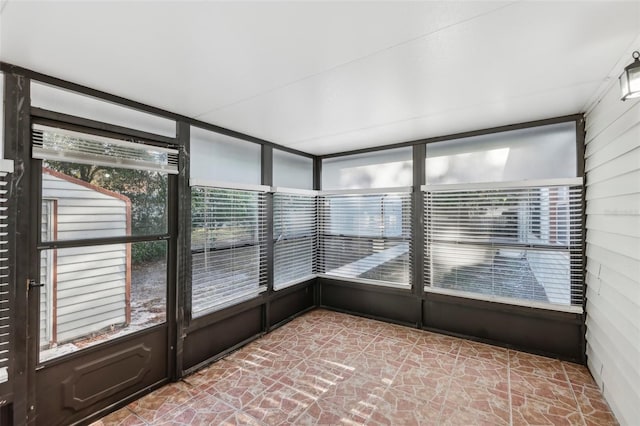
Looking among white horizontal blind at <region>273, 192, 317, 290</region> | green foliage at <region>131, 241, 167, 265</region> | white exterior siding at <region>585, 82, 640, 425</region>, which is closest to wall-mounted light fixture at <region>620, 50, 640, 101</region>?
white exterior siding at <region>585, 82, 640, 425</region>

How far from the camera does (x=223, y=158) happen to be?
10.6 feet

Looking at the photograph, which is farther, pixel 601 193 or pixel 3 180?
pixel 601 193

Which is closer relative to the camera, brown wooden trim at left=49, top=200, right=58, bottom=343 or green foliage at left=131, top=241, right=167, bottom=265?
brown wooden trim at left=49, top=200, right=58, bottom=343

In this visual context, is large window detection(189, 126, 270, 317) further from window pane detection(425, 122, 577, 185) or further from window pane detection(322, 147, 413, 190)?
window pane detection(425, 122, 577, 185)

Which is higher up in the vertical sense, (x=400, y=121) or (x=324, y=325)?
(x=400, y=121)

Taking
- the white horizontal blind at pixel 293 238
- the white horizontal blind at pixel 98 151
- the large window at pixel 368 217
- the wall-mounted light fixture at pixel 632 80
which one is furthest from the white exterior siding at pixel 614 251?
the white horizontal blind at pixel 98 151

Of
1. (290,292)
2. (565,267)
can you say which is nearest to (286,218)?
(290,292)

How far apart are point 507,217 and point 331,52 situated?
2.64 meters

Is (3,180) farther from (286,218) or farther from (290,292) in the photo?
(290,292)

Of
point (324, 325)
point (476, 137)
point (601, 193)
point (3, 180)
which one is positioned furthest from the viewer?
point (324, 325)

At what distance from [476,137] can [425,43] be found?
217cm

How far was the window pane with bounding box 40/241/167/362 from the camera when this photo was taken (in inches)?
79.2

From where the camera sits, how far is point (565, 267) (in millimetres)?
2852

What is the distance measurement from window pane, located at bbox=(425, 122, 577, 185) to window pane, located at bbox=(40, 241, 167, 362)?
3274 millimetres
